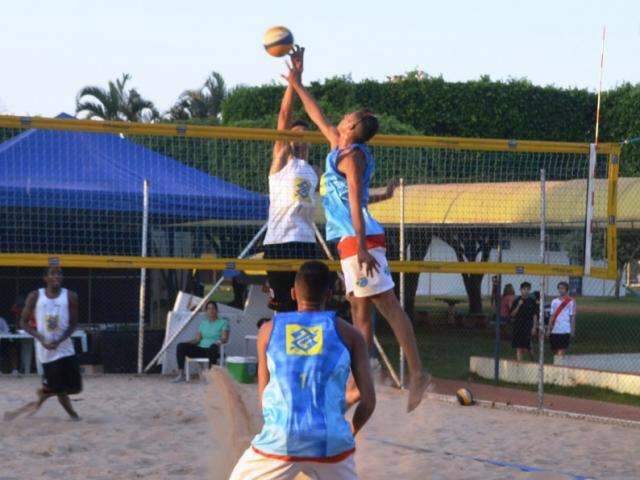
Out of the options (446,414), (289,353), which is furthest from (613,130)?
(289,353)

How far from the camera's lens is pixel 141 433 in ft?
38.3

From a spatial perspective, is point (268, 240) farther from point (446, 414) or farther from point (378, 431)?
point (446, 414)

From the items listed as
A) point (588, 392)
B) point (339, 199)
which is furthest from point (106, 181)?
point (339, 199)

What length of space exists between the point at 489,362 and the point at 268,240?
8.93 metres

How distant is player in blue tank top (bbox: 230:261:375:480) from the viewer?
545 centimetres

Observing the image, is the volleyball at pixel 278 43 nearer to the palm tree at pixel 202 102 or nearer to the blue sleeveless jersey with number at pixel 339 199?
the blue sleeveless jersey with number at pixel 339 199

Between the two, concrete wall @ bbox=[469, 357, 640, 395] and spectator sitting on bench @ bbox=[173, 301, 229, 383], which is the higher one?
spectator sitting on bench @ bbox=[173, 301, 229, 383]

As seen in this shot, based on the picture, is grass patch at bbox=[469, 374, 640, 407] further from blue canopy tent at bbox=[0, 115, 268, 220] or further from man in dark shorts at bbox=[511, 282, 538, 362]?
blue canopy tent at bbox=[0, 115, 268, 220]

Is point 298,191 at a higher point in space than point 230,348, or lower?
higher

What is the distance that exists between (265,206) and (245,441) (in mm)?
9117

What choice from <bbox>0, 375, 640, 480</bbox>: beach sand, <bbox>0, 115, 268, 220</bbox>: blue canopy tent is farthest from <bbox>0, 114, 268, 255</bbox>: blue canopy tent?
<bbox>0, 375, 640, 480</bbox>: beach sand

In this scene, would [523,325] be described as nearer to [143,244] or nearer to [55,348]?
[143,244]

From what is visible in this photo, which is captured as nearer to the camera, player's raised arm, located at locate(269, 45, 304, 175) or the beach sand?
player's raised arm, located at locate(269, 45, 304, 175)

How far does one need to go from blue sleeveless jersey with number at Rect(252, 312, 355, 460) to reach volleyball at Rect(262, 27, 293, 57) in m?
3.42
